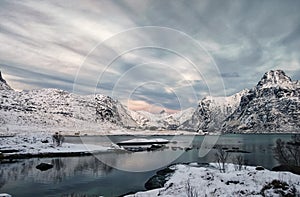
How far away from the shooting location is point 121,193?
1248 inches

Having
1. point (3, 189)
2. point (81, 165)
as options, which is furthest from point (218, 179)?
point (81, 165)

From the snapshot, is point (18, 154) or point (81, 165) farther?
point (18, 154)

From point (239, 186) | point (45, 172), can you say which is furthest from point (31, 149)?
point (239, 186)


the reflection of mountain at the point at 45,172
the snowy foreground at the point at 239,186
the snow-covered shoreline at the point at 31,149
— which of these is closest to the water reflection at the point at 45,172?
the reflection of mountain at the point at 45,172

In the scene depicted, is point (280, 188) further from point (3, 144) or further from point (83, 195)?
point (3, 144)

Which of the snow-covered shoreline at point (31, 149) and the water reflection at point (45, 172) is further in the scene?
the snow-covered shoreline at point (31, 149)

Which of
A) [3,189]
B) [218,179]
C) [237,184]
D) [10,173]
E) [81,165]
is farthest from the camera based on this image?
[81,165]

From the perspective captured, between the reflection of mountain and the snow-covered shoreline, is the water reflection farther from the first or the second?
the snow-covered shoreline

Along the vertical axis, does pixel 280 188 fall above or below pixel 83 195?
above

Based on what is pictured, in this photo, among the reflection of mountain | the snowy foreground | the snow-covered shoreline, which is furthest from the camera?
the snow-covered shoreline

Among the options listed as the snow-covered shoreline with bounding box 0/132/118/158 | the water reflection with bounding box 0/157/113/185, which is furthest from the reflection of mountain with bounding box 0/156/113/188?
the snow-covered shoreline with bounding box 0/132/118/158

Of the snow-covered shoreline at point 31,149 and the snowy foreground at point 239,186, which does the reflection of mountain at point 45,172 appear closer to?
the snow-covered shoreline at point 31,149

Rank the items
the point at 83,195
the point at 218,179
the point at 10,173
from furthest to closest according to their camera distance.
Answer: the point at 10,173 < the point at 83,195 < the point at 218,179

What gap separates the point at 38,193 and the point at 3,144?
59626 millimetres
